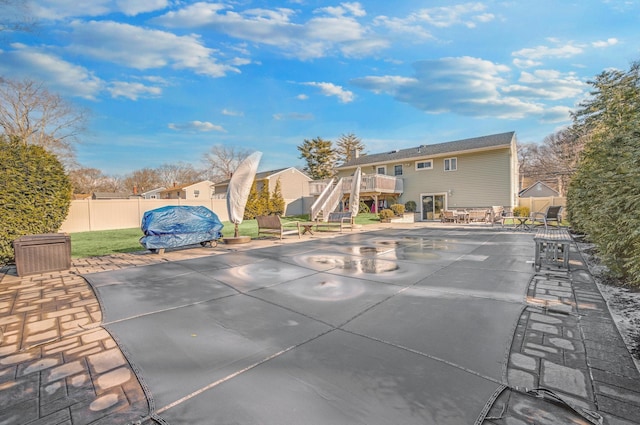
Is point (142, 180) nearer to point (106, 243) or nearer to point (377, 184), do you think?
point (106, 243)

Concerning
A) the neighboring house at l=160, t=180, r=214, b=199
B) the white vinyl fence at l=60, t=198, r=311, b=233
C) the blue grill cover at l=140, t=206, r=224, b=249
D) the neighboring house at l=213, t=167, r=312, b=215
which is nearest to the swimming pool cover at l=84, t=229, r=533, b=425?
the blue grill cover at l=140, t=206, r=224, b=249

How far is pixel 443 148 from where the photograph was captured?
22.4 metres

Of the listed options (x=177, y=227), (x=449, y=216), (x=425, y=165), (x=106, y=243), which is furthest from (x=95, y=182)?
(x=449, y=216)

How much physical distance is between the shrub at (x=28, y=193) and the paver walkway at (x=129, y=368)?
11.7 feet

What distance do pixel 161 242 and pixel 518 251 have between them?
972 cm

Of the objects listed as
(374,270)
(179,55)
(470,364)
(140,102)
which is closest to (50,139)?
(140,102)

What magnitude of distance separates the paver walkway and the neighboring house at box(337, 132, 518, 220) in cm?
1795

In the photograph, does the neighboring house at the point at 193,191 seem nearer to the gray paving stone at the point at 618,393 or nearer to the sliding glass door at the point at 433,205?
the sliding glass door at the point at 433,205

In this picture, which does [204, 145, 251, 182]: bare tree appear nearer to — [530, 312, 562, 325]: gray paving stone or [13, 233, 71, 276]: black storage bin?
[13, 233, 71, 276]: black storage bin

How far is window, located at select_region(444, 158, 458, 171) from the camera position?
69.9 ft

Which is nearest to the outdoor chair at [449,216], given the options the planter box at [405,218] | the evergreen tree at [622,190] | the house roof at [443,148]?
the planter box at [405,218]

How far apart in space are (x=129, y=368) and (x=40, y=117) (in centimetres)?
3045

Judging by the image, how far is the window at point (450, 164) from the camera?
69.9ft

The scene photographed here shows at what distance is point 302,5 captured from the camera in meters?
10.1
